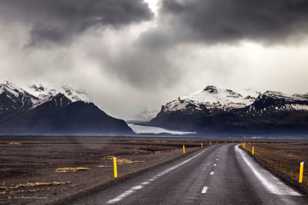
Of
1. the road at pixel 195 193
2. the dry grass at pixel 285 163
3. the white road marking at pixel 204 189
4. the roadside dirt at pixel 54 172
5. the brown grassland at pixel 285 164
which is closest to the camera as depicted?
the road at pixel 195 193

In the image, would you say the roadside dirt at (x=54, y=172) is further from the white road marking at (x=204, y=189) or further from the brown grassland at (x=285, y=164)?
the brown grassland at (x=285, y=164)

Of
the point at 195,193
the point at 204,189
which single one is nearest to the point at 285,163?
the point at 204,189

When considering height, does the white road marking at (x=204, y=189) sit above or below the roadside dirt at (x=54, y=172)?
above

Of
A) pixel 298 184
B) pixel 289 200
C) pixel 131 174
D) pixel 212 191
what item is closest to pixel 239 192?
pixel 212 191

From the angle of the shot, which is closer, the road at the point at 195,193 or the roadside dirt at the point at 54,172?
the road at the point at 195,193

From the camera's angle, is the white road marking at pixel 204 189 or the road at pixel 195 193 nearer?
the road at pixel 195 193

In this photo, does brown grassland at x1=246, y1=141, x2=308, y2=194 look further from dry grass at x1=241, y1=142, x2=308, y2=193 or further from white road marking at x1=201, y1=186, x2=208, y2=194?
white road marking at x1=201, y1=186, x2=208, y2=194

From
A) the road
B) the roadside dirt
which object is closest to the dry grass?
the road

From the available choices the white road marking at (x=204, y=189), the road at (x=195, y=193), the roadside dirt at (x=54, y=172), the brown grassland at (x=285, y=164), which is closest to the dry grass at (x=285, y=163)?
the brown grassland at (x=285, y=164)

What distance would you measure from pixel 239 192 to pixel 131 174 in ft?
36.2

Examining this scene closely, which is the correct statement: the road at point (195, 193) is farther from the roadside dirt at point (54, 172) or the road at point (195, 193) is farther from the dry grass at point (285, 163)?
the dry grass at point (285, 163)

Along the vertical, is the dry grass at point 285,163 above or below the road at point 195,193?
below

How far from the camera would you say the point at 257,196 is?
20188 mm

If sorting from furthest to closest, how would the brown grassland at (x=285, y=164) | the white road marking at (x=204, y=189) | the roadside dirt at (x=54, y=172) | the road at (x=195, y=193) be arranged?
the brown grassland at (x=285, y=164) → the roadside dirt at (x=54, y=172) → the white road marking at (x=204, y=189) → the road at (x=195, y=193)
